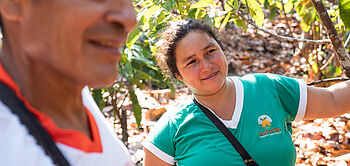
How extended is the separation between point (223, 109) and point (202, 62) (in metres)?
0.25

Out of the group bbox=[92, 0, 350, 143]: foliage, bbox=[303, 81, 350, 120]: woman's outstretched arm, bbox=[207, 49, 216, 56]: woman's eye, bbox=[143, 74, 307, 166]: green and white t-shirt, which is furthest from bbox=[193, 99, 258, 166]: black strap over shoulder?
bbox=[92, 0, 350, 143]: foliage

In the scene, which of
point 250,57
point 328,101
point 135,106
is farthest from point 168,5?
point 250,57

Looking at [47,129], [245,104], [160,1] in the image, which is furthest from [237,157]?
[47,129]

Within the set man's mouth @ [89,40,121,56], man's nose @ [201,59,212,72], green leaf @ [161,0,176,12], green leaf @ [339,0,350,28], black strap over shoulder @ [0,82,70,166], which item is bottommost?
man's nose @ [201,59,212,72]

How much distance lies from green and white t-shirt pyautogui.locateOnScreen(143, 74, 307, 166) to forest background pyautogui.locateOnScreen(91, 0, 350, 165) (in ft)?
0.87

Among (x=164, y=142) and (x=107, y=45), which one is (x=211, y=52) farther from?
(x=107, y=45)

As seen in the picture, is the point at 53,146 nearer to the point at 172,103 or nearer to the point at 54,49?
the point at 54,49

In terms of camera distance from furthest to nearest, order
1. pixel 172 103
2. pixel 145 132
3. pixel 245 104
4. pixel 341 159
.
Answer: pixel 172 103, pixel 145 132, pixel 341 159, pixel 245 104

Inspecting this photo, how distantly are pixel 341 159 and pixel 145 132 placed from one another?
183 cm

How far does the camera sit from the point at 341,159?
8.69 ft

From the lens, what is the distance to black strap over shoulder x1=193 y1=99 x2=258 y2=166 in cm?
161

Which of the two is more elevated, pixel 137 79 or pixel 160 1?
pixel 160 1

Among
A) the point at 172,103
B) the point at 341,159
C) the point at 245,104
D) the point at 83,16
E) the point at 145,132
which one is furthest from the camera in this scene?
the point at 172,103

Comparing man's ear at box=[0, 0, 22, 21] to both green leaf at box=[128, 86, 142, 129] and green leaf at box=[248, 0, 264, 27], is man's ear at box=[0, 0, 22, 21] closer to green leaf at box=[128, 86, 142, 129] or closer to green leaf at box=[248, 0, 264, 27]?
green leaf at box=[248, 0, 264, 27]
